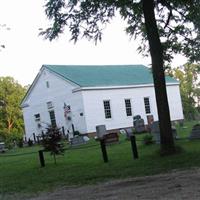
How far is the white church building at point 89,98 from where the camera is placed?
49969 mm

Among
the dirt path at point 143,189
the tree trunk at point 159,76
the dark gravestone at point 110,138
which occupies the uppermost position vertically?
the tree trunk at point 159,76

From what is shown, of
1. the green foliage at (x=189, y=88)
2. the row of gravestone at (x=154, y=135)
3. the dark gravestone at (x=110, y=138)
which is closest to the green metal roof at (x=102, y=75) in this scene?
the row of gravestone at (x=154, y=135)

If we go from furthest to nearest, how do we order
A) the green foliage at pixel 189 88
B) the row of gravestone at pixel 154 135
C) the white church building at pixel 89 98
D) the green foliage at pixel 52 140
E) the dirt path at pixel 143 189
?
the green foliage at pixel 189 88 → the white church building at pixel 89 98 → the row of gravestone at pixel 154 135 → the green foliage at pixel 52 140 → the dirt path at pixel 143 189

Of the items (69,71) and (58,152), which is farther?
(69,71)

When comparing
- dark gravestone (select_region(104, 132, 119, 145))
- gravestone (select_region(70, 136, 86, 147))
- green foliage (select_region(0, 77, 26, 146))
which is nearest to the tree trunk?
dark gravestone (select_region(104, 132, 119, 145))

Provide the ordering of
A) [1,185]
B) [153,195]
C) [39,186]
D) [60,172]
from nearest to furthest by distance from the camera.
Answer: [153,195] < [39,186] < [1,185] < [60,172]

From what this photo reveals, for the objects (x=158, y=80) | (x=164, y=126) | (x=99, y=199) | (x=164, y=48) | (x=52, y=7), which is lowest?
(x=99, y=199)

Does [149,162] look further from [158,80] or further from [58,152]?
[58,152]

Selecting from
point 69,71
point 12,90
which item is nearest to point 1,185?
point 69,71

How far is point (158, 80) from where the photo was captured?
19422 mm

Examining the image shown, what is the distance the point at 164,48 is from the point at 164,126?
4.78 m

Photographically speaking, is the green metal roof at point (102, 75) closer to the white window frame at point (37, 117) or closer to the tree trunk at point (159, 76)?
the white window frame at point (37, 117)

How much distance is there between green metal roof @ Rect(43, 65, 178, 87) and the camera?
5129 cm

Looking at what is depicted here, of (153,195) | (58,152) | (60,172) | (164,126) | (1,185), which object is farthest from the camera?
(58,152)
